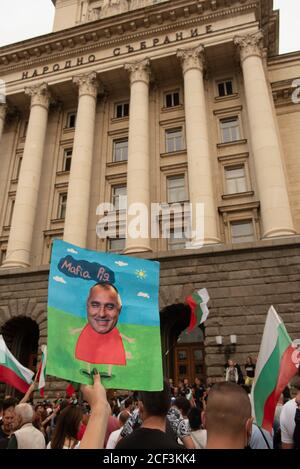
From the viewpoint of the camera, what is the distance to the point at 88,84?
2656 cm

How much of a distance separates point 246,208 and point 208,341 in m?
8.35

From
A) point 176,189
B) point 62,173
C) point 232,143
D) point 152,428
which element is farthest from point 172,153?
point 152,428

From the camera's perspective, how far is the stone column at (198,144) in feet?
64.5

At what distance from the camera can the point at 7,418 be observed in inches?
187

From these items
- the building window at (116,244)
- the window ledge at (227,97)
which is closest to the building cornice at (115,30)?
the window ledge at (227,97)

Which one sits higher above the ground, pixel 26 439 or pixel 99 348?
pixel 99 348

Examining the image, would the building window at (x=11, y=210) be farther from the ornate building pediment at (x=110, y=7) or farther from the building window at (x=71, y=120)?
the ornate building pediment at (x=110, y=7)

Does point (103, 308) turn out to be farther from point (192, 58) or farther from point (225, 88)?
point (225, 88)

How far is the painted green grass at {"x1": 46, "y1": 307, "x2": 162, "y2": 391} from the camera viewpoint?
141 inches

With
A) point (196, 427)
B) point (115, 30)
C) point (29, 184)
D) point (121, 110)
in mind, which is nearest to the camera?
point (196, 427)

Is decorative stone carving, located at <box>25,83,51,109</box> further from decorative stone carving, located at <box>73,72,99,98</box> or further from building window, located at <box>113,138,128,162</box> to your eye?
building window, located at <box>113,138,128,162</box>

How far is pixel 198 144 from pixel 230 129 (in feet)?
13.2

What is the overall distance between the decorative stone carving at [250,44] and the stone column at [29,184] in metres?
14.0
